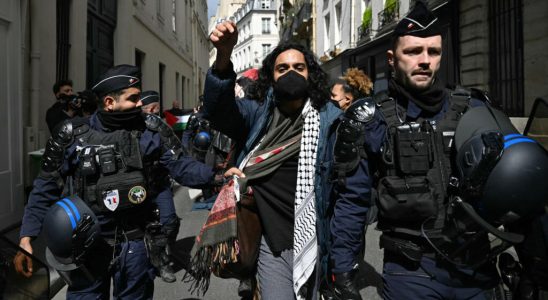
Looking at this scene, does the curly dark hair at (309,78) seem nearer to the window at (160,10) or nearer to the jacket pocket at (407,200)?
the jacket pocket at (407,200)

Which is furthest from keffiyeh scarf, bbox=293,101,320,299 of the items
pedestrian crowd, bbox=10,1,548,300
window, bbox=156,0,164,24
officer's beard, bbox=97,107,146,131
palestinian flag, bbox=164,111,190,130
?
window, bbox=156,0,164,24

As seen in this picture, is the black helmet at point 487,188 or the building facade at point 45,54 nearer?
the black helmet at point 487,188

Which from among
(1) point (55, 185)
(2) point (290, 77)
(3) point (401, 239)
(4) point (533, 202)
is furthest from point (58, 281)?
(4) point (533, 202)

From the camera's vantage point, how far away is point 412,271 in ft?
A: 6.34

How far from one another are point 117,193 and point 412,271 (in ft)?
5.14

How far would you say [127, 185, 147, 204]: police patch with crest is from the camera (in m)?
2.63

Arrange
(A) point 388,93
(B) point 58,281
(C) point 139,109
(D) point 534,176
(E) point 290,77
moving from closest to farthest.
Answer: (D) point 534,176
(A) point 388,93
(E) point 290,77
(C) point 139,109
(B) point 58,281

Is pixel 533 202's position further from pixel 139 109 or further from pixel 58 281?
pixel 58 281

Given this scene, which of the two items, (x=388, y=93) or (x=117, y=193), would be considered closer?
(x=388, y=93)

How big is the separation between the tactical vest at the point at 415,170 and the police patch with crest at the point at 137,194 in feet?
4.35

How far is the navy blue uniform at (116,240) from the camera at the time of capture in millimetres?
2637

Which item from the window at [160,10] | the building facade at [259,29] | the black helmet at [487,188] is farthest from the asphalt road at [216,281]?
the building facade at [259,29]

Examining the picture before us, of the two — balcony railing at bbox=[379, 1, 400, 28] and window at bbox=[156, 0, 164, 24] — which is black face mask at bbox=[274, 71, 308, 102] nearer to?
balcony railing at bbox=[379, 1, 400, 28]

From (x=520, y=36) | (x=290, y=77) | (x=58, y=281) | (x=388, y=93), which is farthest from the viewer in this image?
(x=520, y=36)
